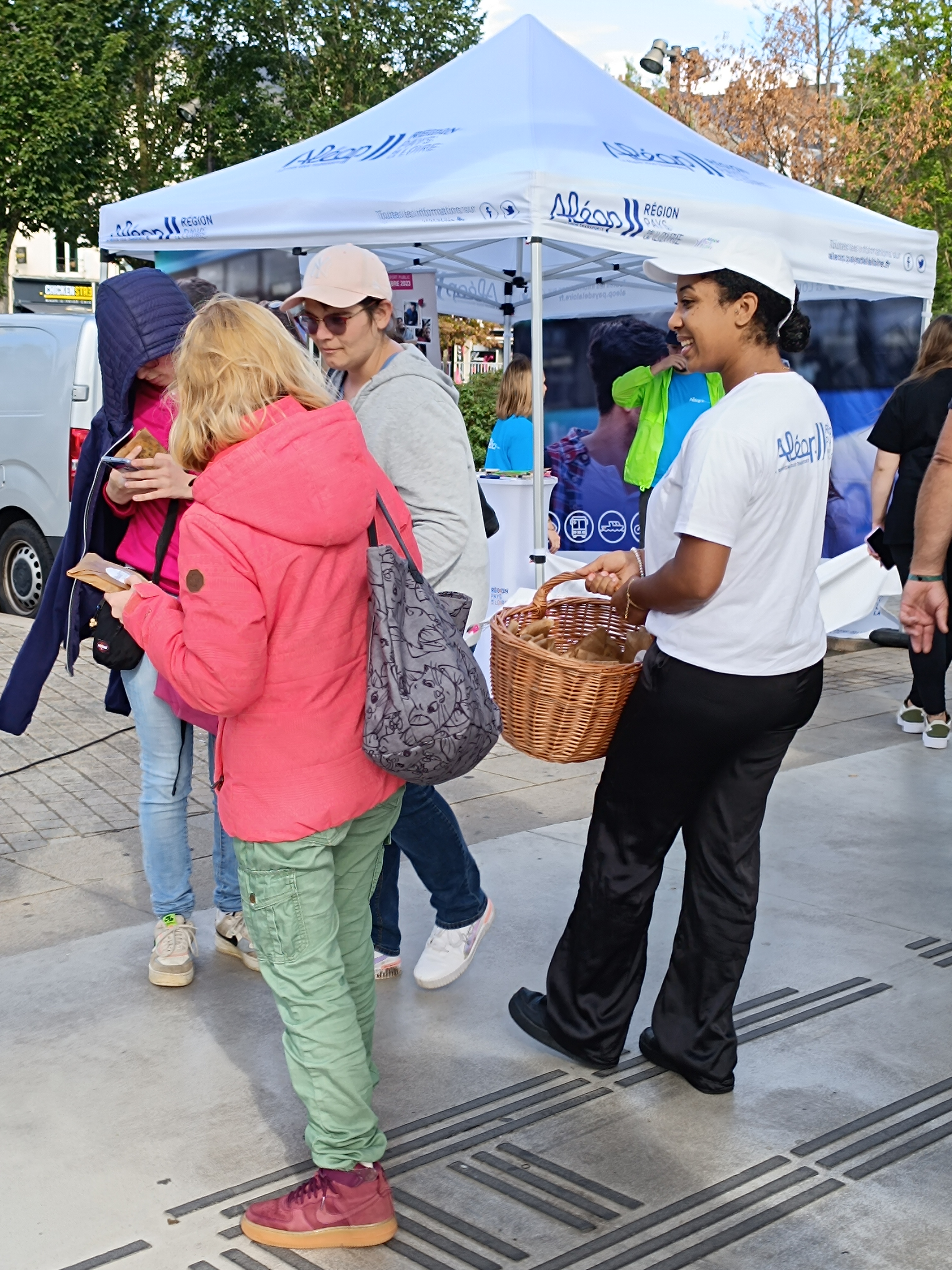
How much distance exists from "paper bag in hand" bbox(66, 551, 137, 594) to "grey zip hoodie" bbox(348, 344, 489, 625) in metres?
0.84

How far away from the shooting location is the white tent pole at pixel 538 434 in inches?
286

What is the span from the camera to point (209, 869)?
5070 millimetres

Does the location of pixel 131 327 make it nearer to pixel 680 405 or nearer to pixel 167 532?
pixel 167 532

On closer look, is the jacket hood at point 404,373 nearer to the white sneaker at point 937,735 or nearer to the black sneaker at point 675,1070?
the black sneaker at point 675,1070

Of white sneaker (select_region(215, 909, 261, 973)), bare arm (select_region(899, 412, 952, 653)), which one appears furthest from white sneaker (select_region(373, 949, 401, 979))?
bare arm (select_region(899, 412, 952, 653))

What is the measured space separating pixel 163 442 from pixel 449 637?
4.71 ft

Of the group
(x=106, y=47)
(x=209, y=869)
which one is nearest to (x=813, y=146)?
(x=106, y=47)

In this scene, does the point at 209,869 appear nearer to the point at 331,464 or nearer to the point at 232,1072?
the point at 232,1072

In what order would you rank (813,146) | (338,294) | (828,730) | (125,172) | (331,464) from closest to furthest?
(331,464), (338,294), (828,730), (813,146), (125,172)

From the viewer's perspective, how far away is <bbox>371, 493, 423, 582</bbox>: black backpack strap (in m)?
2.76

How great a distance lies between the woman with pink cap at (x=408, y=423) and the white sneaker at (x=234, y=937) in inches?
25.2

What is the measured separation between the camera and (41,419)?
9633 mm

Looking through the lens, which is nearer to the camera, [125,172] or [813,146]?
[813,146]

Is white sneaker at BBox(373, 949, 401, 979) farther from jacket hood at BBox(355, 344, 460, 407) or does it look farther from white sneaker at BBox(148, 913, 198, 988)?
jacket hood at BBox(355, 344, 460, 407)
